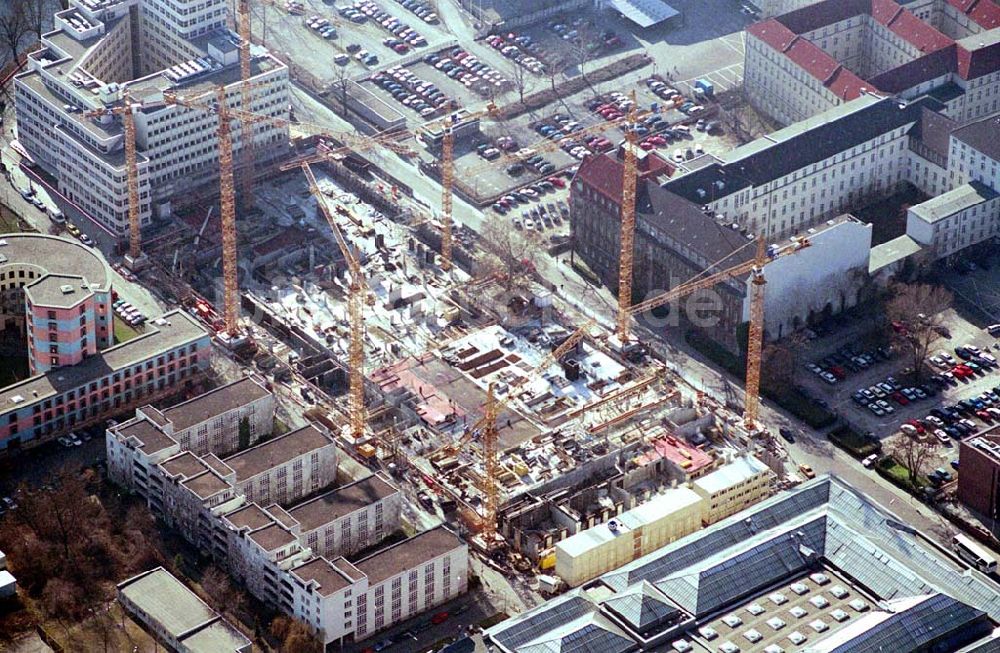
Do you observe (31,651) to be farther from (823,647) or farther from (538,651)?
(823,647)

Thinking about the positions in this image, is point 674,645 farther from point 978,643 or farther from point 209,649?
point 209,649

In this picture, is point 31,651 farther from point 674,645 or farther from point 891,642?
point 891,642

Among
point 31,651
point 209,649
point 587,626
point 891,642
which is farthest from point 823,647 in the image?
point 31,651

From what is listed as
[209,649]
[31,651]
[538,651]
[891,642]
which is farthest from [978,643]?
[31,651]

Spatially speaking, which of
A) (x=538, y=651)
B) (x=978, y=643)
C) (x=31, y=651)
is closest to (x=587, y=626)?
(x=538, y=651)

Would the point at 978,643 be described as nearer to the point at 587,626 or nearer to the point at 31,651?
the point at 587,626
